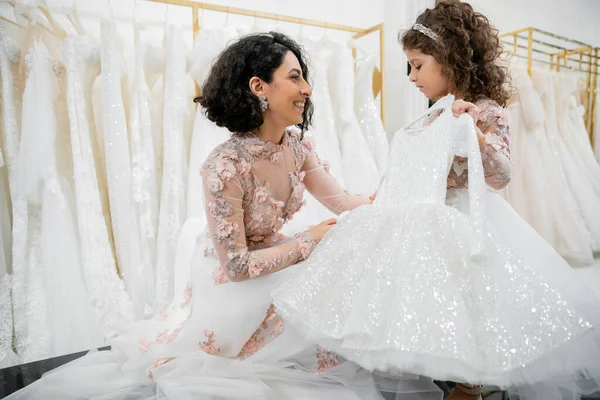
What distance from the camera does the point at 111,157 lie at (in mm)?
1905

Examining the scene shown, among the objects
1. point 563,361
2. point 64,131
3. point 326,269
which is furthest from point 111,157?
point 563,361

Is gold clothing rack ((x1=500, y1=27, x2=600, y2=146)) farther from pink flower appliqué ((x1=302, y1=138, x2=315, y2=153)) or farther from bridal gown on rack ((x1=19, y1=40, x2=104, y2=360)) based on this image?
bridal gown on rack ((x1=19, y1=40, x2=104, y2=360))

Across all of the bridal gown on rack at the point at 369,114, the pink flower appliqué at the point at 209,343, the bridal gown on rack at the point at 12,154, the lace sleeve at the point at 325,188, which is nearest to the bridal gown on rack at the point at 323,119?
the bridal gown on rack at the point at 369,114

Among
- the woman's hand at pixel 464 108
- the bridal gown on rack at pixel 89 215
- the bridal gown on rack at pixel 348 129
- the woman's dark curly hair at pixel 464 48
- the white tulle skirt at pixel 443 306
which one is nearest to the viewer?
the white tulle skirt at pixel 443 306

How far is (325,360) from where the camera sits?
1.32 metres

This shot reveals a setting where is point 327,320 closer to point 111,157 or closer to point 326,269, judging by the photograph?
point 326,269

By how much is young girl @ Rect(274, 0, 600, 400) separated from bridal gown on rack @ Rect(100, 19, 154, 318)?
1.04 metres

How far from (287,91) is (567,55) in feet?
3.22

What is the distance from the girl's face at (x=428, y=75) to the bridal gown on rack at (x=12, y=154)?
5.23 feet

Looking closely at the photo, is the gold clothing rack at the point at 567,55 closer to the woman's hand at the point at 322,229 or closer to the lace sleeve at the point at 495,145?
the lace sleeve at the point at 495,145

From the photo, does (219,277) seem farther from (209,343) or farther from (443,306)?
(443,306)

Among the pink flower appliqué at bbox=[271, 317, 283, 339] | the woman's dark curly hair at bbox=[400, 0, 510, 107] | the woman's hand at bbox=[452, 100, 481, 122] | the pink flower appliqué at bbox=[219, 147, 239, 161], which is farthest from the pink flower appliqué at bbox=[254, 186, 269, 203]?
the woman's dark curly hair at bbox=[400, 0, 510, 107]

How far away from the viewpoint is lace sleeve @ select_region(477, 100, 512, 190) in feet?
4.05

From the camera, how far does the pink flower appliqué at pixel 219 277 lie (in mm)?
1349
